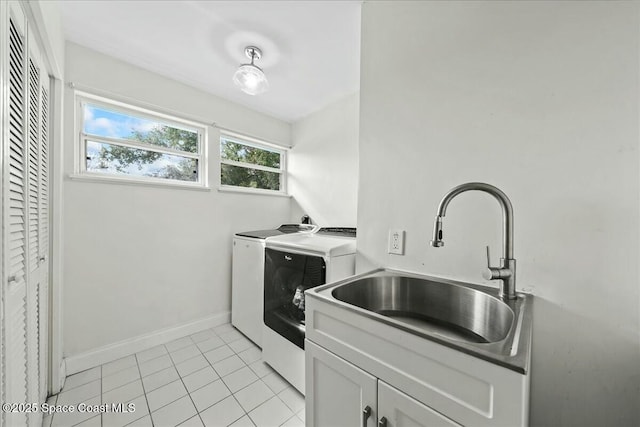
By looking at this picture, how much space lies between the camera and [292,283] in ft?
5.48

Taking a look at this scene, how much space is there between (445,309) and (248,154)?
255 centimetres

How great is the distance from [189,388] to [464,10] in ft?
8.89

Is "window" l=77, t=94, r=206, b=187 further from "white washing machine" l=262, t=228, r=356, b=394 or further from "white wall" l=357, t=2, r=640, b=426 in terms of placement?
"white wall" l=357, t=2, r=640, b=426

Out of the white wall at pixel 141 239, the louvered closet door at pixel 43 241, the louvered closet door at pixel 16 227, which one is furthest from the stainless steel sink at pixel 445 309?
the white wall at pixel 141 239

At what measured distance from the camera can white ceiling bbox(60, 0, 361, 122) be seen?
4.69 ft

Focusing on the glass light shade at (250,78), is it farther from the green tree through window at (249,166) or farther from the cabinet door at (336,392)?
the cabinet door at (336,392)

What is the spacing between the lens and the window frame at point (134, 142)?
176 centimetres

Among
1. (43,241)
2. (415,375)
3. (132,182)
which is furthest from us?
(132,182)

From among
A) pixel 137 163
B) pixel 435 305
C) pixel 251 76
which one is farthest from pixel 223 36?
pixel 435 305

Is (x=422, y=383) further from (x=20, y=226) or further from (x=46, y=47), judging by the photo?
(x=46, y=47)

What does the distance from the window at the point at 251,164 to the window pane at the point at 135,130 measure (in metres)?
0.35

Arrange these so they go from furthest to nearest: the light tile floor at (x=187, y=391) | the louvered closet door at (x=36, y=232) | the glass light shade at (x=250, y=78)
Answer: the glass light shade at (x=250, y=78), the light tile floor at (x=187, y=391), the louvered closet door at (x=36, y=232)

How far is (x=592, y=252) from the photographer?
Result: 2.70 feet

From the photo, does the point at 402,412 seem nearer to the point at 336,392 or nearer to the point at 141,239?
the point at 336,392
